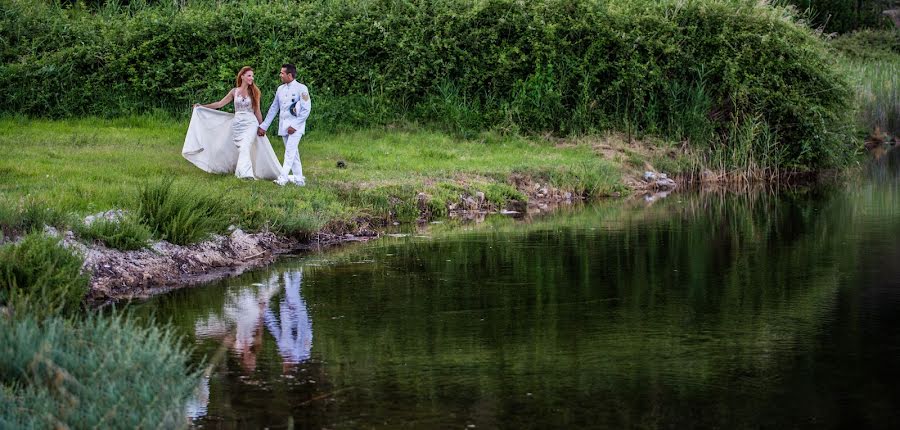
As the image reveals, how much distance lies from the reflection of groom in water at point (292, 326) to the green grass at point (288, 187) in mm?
2625

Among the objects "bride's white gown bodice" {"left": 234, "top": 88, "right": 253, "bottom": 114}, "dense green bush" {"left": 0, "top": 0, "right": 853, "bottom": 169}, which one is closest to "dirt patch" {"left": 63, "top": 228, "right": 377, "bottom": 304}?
"bride's white gown bodice" {"left": 234, "top": 88, "right": 253, "bottom": 114}

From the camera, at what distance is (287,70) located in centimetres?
2008

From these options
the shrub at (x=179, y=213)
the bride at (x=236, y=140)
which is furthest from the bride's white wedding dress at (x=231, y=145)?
the shrub at (x=179, y=213)

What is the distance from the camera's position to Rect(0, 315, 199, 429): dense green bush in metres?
7.29

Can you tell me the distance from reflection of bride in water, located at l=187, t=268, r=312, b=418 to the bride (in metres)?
6.07

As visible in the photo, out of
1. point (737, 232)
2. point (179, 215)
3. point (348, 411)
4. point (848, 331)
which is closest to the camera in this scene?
point (348, 411)

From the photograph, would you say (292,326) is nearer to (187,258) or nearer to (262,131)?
(187,258)

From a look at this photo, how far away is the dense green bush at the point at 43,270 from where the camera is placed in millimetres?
11570

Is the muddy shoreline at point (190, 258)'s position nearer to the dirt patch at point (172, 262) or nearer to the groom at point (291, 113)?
the dirt patch at point (172, 262)

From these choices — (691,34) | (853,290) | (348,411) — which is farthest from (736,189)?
(348,411)

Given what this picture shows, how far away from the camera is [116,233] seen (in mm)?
14500

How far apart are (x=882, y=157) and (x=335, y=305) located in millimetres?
26846

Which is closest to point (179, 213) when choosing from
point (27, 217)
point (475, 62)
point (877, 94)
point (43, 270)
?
point (27, 217)

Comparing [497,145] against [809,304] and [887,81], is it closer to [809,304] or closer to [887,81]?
[809,304]
